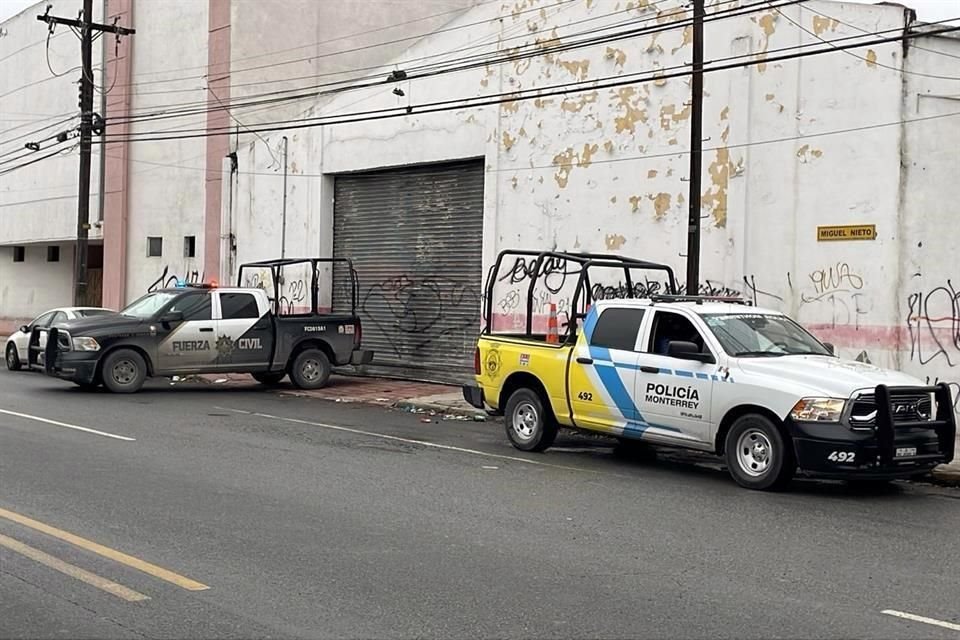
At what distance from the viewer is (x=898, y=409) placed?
392 inches

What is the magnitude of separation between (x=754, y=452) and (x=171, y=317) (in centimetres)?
1196

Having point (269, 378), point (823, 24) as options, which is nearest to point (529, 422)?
point (823, 24)

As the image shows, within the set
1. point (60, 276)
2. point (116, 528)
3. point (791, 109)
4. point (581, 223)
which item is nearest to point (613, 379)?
point (116, 528)

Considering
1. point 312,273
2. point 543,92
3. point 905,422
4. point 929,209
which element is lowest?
point 905,422

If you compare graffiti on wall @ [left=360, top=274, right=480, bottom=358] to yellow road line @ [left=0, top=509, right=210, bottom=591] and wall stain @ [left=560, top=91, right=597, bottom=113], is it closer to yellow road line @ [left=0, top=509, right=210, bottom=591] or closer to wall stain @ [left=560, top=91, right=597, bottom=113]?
wall stain @ [left=560, top=91, right=597, bottom=113]

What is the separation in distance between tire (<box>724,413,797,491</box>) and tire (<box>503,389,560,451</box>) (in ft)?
8.55

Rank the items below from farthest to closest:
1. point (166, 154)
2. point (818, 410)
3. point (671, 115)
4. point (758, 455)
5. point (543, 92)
Result: point (166, 154)
point (543, 92)
point (671, 115)
point (758, 455)
point (818, 410)

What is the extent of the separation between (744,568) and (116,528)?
4.48 metres

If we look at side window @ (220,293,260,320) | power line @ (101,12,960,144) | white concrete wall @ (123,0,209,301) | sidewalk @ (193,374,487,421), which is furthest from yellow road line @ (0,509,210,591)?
white concrete wall @ (123,0,209,301)

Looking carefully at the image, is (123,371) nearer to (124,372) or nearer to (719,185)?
(124,372)

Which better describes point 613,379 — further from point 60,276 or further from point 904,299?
point 60,276

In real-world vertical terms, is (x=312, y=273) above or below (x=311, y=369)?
above

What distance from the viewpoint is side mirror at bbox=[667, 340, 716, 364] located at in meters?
10.8

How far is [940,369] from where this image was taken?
14.8 meters
